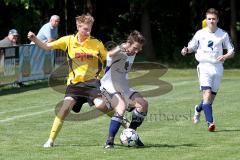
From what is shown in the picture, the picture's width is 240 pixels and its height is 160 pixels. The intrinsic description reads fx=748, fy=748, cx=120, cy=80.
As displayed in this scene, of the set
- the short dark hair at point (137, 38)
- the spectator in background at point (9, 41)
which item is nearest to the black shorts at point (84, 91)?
the short dark hair at point (137, 38)

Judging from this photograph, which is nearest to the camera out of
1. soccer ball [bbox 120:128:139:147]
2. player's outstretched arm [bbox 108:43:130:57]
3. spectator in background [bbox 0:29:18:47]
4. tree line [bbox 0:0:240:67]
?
player's outstretched arm [bbox 108:43:130:57]

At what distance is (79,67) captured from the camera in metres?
10.6

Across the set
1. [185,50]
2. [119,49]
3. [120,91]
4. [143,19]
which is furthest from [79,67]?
[143,19]

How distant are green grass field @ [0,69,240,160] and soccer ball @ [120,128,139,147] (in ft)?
0.35

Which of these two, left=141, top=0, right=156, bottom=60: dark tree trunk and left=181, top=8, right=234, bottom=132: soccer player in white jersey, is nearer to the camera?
left=181, top=8, right=234, bottom=132: soccer player in white jersey

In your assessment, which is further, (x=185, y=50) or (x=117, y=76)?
(x=185, y=50)

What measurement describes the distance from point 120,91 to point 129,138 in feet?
2.19

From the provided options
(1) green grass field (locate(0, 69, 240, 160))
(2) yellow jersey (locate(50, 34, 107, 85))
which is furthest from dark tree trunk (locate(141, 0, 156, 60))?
(2) yellow jersey (locate(50, 34, 107, 85))

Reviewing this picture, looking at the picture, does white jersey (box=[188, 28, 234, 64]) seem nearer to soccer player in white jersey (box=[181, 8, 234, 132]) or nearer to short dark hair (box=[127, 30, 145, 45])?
soccer player in white jersey (box=[181, 8, 234, 132])

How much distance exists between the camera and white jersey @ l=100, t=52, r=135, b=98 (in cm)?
1045

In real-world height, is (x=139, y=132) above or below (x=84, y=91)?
below

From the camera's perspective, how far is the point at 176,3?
119 ft

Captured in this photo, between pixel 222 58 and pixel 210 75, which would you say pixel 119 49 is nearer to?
pixel 222 58

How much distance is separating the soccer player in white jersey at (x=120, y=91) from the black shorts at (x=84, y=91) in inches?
3.7
